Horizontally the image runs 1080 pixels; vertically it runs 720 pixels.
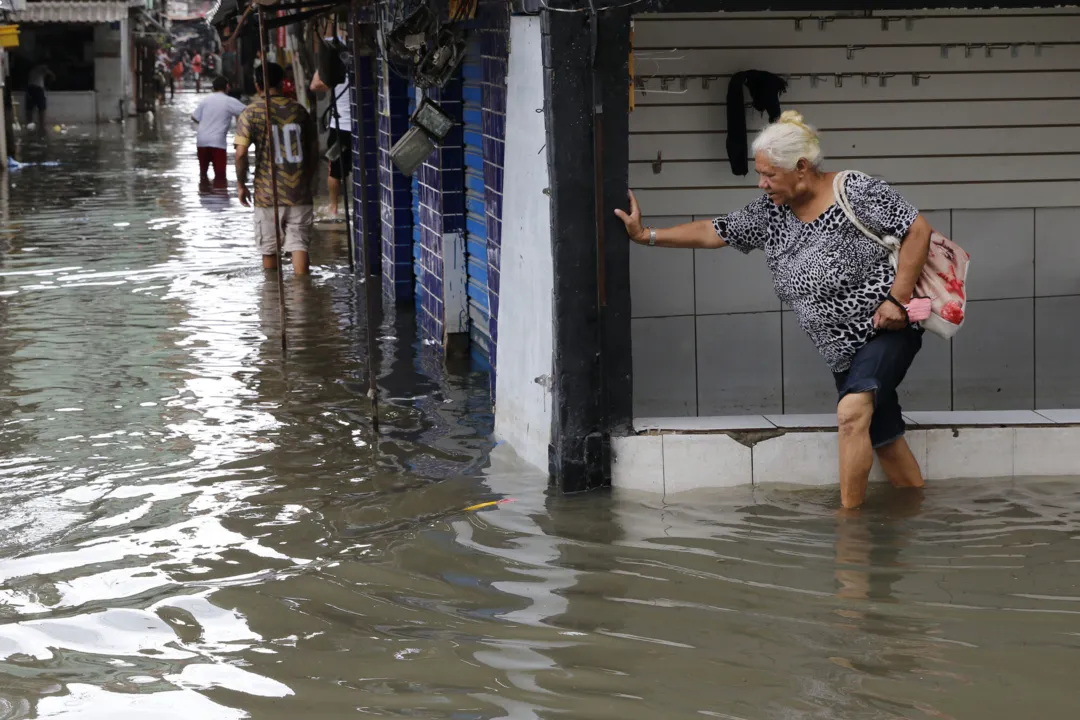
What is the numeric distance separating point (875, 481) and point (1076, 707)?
2.29 m

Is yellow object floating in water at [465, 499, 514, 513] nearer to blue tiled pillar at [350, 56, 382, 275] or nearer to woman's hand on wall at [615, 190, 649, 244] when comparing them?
woman's hand on wall at [615, 190, 649, 244]

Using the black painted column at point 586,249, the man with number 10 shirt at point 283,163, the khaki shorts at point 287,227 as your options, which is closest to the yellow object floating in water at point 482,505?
the black painted column at point 586,249

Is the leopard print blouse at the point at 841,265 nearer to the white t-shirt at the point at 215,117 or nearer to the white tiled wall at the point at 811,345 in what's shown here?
the white tiled wall at the point at 811,345

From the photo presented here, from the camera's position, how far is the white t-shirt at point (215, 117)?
20.9 m

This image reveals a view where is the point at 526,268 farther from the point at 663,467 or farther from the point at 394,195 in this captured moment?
the point at 394,195

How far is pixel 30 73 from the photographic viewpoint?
4016 centimetres

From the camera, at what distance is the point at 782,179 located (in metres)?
5.45

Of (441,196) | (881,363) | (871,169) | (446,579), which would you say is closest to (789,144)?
(881,363)

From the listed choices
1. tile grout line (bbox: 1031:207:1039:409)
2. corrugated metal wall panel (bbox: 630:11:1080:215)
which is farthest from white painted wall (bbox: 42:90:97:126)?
tile grout line (bbox: 1031:207:1039:409)

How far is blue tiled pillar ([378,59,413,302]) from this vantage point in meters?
10.5

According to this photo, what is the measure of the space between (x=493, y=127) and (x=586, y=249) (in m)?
2.12

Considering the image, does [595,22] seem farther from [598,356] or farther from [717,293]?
[717,293]

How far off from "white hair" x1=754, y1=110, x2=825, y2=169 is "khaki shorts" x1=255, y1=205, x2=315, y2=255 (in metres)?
7.39

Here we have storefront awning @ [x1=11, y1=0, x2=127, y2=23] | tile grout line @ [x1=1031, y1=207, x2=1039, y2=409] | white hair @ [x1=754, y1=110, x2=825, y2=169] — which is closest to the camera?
white hair @ [x1=754, y1=110, x2=825, y2=169]
